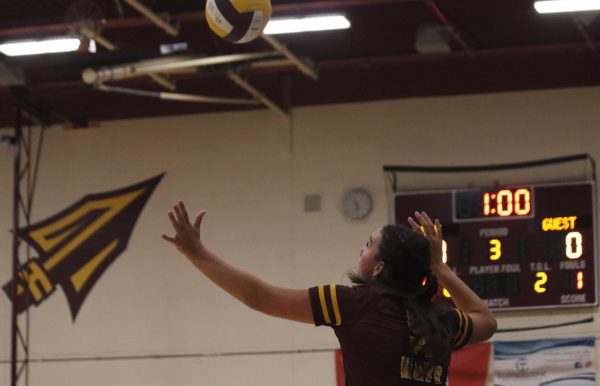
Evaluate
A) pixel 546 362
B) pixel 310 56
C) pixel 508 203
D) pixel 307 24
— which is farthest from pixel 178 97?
pixel 546 362

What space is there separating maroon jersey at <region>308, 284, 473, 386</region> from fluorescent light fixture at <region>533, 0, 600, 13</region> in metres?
8.36

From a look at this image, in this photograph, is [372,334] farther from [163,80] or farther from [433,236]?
[163,80]

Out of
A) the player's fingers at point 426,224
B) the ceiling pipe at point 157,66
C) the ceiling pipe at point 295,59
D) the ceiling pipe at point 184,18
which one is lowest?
the player's fingers at point 426,224

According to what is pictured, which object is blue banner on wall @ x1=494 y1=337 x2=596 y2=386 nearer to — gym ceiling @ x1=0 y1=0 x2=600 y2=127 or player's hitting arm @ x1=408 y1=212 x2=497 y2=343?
gym ceiling @ x1=0 y1=0 x2=600 y2=127

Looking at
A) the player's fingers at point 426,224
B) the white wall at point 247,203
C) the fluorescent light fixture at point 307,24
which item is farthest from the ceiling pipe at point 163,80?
the player's fingers at point 426,224

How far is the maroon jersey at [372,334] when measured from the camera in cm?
385

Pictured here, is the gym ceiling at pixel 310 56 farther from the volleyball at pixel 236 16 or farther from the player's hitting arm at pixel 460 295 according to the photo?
the player's hitting arm at pixel 460 295

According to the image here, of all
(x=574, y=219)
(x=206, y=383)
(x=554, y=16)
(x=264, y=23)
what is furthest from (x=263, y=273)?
(x=264, y=23)

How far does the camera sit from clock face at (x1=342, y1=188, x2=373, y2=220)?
1459 centimetres

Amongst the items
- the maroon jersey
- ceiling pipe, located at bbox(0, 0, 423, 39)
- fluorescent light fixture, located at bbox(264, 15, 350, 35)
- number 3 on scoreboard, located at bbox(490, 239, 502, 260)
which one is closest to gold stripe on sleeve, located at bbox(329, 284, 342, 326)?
the maroon jersey

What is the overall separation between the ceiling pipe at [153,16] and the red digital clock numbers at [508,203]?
177 inches

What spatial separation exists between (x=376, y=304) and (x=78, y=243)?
12.3 m

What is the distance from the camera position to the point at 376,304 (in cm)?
391

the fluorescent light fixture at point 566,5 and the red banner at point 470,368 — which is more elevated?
the fluorescent light fixture at point 566,5
